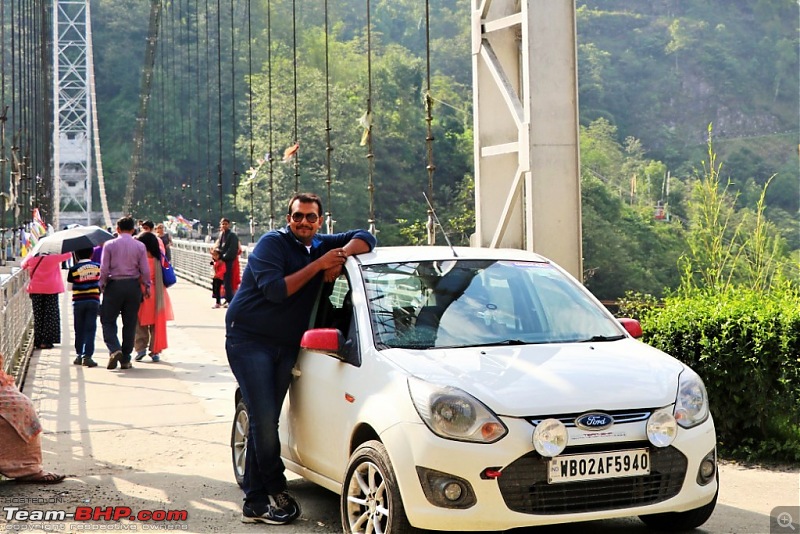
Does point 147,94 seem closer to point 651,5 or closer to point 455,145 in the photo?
point 455,145

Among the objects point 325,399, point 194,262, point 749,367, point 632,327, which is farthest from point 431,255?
point 194,262

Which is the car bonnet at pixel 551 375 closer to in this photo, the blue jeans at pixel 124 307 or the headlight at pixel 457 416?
the headlight at pixel 457 416

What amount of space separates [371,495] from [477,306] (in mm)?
995

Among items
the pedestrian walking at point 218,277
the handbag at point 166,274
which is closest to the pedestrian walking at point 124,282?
the handbag at point 166,274

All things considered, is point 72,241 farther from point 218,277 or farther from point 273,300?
point 218,277

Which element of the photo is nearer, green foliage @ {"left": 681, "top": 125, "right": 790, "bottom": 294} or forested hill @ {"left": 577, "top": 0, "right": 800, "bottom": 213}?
green foliage @ {"left": 681, "top": 125, "right": 790, "bottom": 294}

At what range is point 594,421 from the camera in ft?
13.8

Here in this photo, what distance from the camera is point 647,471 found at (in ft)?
14.1

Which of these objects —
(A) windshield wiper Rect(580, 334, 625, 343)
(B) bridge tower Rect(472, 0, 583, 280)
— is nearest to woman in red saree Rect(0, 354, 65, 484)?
(A) windshield wiper Rect(580, 334, 625, 343)

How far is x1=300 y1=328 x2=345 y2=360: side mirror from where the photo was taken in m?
4.85

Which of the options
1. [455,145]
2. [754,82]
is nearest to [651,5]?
[754,82]

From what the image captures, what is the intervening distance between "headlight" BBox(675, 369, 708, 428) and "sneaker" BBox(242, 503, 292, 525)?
1809 millimetres

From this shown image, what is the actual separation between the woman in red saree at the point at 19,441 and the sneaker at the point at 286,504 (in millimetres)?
1632

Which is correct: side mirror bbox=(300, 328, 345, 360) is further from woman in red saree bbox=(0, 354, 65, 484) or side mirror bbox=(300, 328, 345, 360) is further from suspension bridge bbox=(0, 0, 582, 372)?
suspension bridge bbox=(0, 0, 582, 372)
